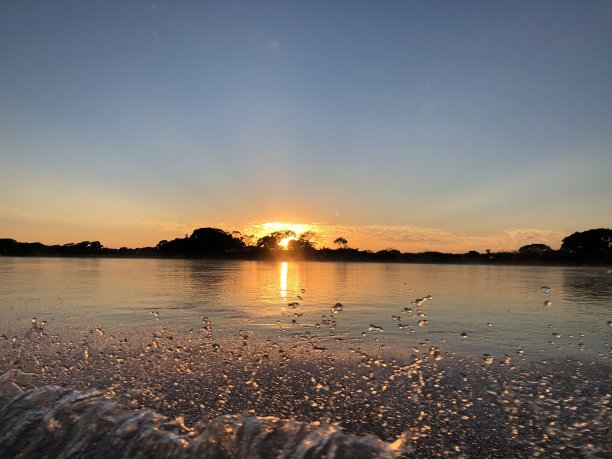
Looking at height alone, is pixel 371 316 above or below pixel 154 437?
above

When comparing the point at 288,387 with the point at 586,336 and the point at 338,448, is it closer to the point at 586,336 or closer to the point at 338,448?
the point at 338,448

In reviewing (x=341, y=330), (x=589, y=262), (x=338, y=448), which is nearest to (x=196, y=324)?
(x=341, y=330)

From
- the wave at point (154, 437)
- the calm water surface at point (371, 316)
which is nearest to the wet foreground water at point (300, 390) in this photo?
the wave at point (154, 437)

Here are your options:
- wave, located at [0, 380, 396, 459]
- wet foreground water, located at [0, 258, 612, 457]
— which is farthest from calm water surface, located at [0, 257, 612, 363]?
wave, located at [0, 380, 396, 459]

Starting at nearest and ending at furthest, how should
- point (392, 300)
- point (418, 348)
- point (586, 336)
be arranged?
1. point (418, 348)
2. point (586, 336)
3. point (392, 300)

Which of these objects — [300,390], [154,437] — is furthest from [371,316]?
[154,437]

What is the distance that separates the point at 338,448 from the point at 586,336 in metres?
9.18

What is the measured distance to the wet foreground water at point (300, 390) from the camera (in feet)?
15.6

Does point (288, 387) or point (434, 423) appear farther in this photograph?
point (288, 387)

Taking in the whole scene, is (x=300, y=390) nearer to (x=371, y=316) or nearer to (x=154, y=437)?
(x=154, y=437)

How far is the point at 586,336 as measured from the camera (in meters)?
10.8

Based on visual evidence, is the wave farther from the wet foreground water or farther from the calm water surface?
the calm water surface

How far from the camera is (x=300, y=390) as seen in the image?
6.41 meters

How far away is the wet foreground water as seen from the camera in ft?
15.6
